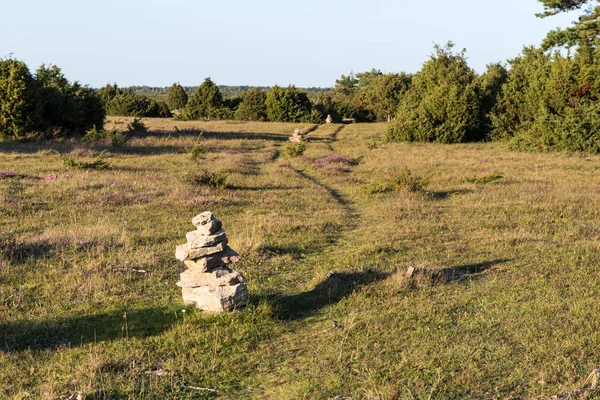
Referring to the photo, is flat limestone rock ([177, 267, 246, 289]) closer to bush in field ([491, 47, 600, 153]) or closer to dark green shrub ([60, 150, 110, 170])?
dark green shrub ([60, 150, 110, 170])

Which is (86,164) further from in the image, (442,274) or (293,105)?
(293,105)

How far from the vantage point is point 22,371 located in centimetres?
605

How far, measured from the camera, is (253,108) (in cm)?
7006

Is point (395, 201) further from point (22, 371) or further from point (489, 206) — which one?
point (22, 371)

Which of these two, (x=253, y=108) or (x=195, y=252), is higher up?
(x=253, y=108)

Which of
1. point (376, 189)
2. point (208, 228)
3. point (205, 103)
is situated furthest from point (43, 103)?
point (205, 103)

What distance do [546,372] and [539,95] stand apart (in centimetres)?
3466

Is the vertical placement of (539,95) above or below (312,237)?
above

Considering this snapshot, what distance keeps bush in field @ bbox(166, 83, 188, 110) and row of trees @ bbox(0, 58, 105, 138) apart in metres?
48.1

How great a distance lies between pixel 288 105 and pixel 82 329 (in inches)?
2460

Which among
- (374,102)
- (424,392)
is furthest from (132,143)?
(374,102)

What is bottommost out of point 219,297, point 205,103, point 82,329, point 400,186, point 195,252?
point 82,329

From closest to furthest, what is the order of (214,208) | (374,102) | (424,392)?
(424,392), (214,208), (374,102)

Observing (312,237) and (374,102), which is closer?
(312,237)
